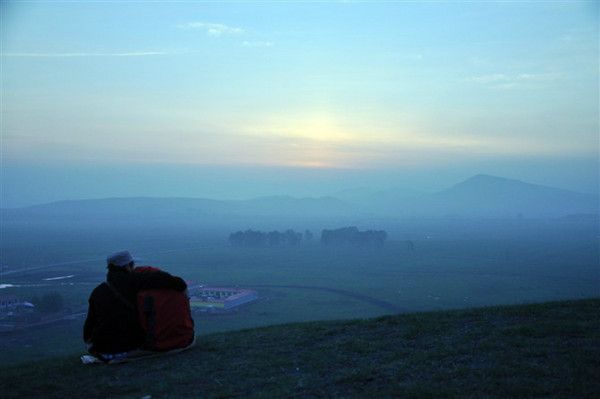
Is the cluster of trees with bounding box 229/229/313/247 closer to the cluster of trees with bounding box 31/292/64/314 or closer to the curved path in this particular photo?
the curved path

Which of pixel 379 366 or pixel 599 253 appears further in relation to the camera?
pixel 599 253

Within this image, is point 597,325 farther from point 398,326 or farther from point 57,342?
point 57,342

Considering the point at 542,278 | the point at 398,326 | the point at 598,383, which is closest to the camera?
the point at 598,383

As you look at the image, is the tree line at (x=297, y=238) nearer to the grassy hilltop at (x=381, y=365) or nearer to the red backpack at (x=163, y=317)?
the grassy hilltop at (x=381, y=365)

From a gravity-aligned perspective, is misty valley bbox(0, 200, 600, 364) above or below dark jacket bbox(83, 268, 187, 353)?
below

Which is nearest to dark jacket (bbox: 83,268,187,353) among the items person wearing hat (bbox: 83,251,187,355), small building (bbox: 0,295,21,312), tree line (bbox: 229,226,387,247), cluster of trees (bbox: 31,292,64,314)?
person wearing hat (bbox: 83,251,187,355)

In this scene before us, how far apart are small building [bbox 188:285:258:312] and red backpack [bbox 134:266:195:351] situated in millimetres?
22738

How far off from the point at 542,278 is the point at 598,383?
42780mm

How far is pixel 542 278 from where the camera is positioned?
1766 inches

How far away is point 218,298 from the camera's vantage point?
34.4 metres

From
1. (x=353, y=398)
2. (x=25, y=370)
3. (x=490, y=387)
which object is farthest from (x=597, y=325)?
(x=25, y=370)

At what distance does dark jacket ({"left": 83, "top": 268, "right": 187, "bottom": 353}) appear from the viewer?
28.6 ft

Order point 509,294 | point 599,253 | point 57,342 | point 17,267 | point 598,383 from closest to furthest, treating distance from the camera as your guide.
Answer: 1. point 598,383
2. point 57,342
3. point 509,294
4. point 17,267
5. point 599,253

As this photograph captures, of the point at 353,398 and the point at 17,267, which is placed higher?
the point at 353,398
